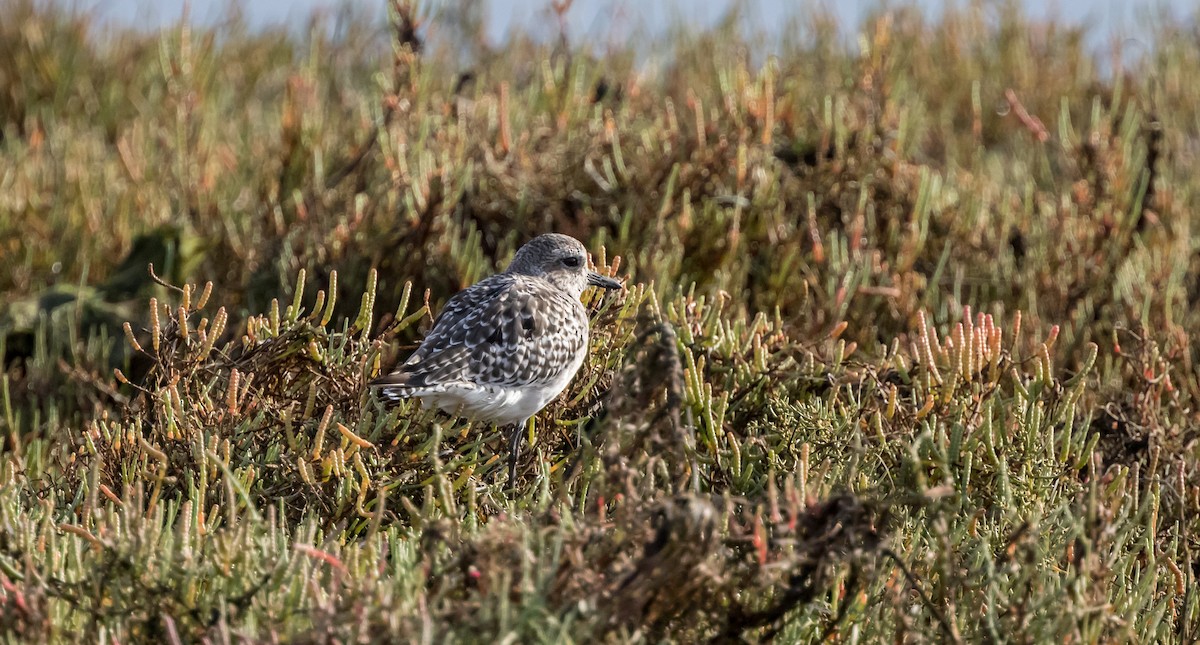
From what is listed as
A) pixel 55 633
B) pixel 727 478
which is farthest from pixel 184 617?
pixel 727 478

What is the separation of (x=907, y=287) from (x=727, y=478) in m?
2.32

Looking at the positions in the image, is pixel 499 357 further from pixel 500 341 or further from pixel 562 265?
pixel 562 265

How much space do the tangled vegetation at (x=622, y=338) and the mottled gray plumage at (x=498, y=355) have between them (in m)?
0.14

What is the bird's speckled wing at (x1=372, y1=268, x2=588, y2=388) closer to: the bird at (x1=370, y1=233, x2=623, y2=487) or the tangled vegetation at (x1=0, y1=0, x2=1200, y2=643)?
the bird at (x1=370, y1=233, x2=623, y2=487)

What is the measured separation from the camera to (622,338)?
5219 mm

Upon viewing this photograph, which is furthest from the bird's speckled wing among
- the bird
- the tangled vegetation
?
the tangled vegetation

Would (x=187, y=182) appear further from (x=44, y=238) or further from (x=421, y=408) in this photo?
(x=421, y=408)

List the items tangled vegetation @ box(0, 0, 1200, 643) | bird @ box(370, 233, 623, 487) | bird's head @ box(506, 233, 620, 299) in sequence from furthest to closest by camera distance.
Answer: bird's head @ box(506, 233, 620, 299)
bird @ box(370, 233, 623, 487)
tangled vegetation @ box(0, 0, 1200, 643)

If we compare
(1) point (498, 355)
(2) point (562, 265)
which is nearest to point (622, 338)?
(2) point (562, 265)

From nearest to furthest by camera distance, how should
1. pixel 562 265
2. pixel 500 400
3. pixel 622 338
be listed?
pixel 500 400
pixel 622 338
pixel 562 265

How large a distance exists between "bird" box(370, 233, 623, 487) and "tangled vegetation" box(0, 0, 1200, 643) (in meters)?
0.12

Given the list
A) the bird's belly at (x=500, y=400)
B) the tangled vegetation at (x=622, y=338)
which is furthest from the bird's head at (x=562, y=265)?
the bird's belly at (x=500, y=400)

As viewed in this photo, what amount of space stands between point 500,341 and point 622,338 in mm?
532

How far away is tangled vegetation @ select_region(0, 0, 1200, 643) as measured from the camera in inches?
133
